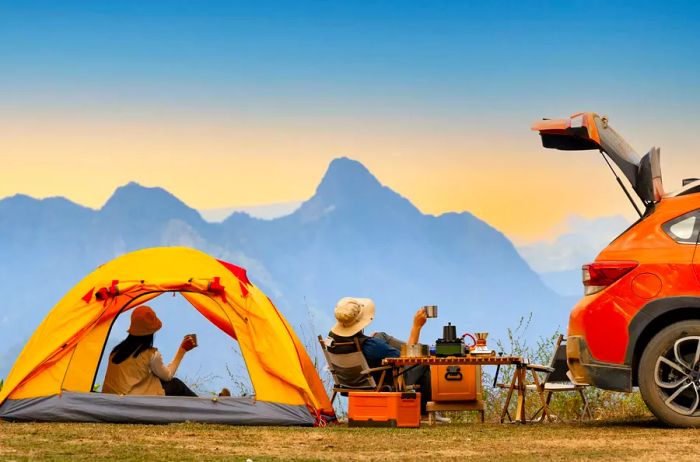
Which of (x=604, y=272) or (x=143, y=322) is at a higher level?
(x=604, y=272)

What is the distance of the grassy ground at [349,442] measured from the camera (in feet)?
29.6

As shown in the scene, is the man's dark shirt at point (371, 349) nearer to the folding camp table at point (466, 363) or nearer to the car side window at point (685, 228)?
the folding camp table at point (466, 363)

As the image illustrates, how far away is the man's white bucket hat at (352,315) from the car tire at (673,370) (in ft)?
9.52

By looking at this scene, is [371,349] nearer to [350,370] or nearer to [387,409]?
[350,370]

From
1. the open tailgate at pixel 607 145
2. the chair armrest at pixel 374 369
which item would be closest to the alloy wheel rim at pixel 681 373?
the open tailgate at pixel 607 145

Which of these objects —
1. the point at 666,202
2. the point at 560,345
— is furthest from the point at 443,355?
the point at 666,202

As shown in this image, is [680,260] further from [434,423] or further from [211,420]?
[211,420]

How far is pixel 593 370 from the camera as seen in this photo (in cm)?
1068

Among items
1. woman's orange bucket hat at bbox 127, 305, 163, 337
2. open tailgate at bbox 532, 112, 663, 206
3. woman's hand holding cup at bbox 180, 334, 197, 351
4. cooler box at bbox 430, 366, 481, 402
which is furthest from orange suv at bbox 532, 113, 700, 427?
woman's orange bucket hat at bbox 127, 305, 163, 337

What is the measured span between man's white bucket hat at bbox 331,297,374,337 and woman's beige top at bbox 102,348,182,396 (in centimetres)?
159

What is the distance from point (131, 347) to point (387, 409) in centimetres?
269

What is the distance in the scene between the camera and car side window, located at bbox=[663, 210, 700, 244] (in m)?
10.5

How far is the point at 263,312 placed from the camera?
1223cm

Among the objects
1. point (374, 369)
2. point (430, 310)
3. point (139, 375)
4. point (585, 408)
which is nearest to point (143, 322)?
point (139, 375)
